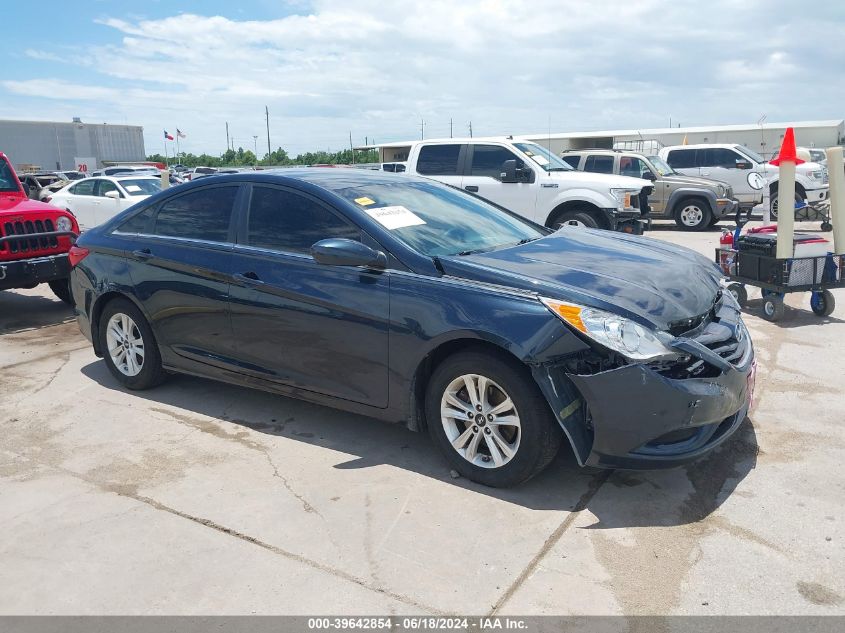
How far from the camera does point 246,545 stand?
3.24m

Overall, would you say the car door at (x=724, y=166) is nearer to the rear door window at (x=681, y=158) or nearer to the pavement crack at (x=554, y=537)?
the rear door window at (x=681, y=158)

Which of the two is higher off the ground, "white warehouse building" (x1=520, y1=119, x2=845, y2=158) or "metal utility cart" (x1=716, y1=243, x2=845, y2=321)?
"white warehouse building" (x1=520, y1=119, x2=845, y2=158)

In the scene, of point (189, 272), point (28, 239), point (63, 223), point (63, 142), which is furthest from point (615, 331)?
point (63, 142)

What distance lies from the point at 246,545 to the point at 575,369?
1.74 m

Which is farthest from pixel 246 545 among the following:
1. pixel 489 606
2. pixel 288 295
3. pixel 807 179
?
pixel 807 179

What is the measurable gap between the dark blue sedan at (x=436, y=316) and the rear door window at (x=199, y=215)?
0.01 metres

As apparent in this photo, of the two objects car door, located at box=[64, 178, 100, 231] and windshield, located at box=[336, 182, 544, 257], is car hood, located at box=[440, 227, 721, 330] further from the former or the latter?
car door, located at box=[64, 178, 100, 231]

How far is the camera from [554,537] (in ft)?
10.6

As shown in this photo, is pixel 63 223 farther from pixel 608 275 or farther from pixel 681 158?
pixel 681 158

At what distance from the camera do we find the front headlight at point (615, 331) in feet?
10.7

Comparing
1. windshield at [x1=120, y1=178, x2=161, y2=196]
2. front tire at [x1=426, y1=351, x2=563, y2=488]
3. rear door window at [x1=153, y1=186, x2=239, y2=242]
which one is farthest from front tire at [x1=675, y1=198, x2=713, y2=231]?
front tire at [x1=426, y1=351, x2=563, y2=488]

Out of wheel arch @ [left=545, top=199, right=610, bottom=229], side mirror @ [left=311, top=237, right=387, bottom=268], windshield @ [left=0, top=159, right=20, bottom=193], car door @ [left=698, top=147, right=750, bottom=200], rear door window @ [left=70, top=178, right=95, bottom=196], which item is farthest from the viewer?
car door @ [left=698, top=147, right=750, bottom=200]

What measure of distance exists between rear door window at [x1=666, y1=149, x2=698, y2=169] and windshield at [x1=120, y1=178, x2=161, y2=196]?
43.0ft

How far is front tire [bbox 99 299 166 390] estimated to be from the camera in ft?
17.1
